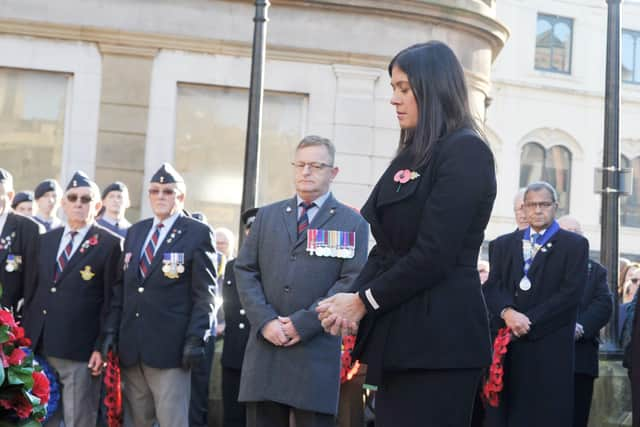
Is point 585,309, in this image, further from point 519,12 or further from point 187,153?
point 519,12

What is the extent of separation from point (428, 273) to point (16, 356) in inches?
82.1

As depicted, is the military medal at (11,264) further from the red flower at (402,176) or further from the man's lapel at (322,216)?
the red flower at (402,176)

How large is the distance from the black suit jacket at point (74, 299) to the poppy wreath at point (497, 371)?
293 centimetres

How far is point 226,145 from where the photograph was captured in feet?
54.2

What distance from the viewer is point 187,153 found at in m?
16.3

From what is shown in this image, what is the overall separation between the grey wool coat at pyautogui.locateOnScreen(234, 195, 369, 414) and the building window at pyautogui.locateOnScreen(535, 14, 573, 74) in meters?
38.1

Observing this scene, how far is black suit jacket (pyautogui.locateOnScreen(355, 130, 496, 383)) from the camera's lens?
4609 millimetres

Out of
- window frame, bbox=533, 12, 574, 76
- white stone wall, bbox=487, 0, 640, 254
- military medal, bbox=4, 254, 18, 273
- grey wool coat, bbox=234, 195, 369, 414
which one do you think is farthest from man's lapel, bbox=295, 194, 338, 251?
window frame, bbox=533, 12, 574, 76

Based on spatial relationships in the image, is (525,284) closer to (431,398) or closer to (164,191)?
(164,191)

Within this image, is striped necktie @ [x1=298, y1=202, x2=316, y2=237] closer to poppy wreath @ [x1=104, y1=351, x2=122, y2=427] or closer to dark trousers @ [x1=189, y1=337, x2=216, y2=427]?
poppy wreath @ [x1=104, y1=351, x2=122, y2=427]

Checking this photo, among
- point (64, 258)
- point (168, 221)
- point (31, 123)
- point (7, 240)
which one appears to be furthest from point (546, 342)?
point (31, 123)

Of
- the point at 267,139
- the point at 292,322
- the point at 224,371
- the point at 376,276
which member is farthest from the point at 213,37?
the point at 376,276

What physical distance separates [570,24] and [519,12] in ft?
8.66

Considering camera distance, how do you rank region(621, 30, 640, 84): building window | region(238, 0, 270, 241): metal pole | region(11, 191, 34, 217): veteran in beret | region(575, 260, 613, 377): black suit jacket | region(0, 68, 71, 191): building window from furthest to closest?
region(621, 30, 640, 84): building window < region(0, 68, 71, 191): building window < region(11, 191, 34, 217): veteran in beret < region(238, 0, 270, 241): metal pole < region(575, 260, 613, 377): black suit jacket
